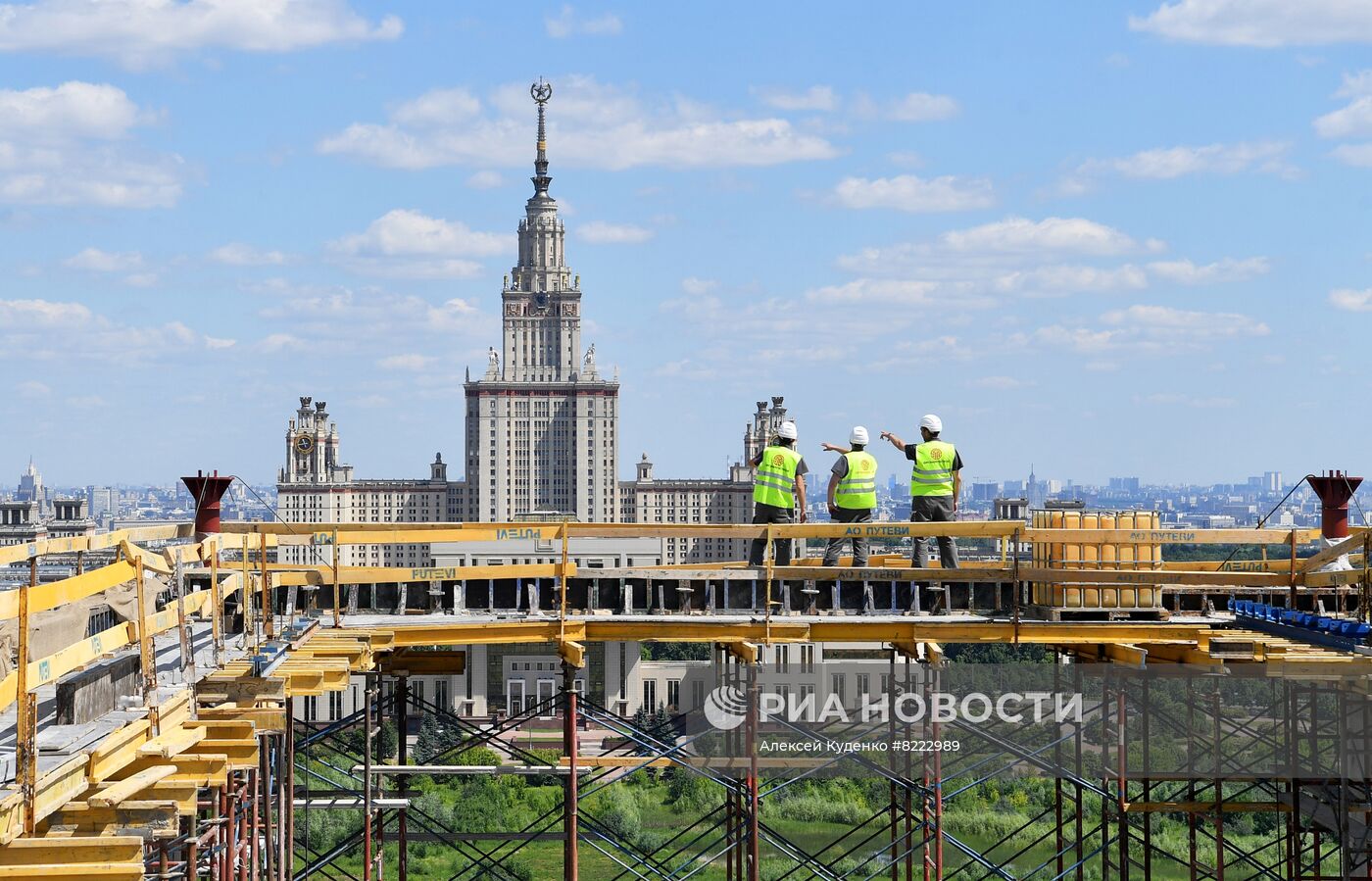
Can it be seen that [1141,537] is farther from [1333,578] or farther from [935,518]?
[935,518]

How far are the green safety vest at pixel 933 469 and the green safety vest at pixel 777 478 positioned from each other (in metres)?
1.73

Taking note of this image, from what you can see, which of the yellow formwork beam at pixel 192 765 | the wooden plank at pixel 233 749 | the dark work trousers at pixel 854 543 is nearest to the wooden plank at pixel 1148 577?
the dark work trousers at pixel 854 543

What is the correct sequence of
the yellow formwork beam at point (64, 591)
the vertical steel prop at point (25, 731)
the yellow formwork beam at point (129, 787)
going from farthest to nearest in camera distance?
the yellow formwork beam at point (64, 591) → the yellow formwork beam at point (129, 787) → the vertical steel prop at point (25, 731)

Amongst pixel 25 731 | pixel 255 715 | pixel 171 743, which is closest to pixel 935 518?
→ pixel 255 715

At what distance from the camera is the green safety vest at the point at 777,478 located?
2700 cm

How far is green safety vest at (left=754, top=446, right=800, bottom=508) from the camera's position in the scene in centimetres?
2700

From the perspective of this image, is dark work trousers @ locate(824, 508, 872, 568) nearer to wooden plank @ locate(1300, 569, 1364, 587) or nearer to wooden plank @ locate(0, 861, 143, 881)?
wooden plank @ locate(1300, 569, 1364, 587)

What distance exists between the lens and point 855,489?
27.8 m

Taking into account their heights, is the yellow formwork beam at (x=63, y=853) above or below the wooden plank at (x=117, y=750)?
below

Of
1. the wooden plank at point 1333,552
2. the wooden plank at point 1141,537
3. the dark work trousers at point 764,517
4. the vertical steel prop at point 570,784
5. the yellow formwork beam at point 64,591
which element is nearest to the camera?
the yellow formwork beam at point 64,591

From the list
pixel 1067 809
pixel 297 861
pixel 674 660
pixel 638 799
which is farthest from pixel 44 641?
pixel 674 660

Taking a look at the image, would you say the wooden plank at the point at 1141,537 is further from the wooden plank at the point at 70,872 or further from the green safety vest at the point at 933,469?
the wooden plank at the point at 70,872

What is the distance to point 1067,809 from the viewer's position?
71.2m

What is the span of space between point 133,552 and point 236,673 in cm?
205
